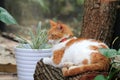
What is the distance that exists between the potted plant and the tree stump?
1.07ft

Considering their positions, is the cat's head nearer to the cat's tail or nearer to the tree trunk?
the tree trunk

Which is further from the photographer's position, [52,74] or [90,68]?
[52,74]

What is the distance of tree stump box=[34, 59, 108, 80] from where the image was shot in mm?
2436

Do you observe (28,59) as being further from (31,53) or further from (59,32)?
(59,32)

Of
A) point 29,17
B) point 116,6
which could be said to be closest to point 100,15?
point 116,6

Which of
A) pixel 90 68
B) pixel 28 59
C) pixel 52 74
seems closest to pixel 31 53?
pixel 28 59

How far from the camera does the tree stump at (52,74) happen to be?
2.44 m

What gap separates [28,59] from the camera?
→ 3.29m

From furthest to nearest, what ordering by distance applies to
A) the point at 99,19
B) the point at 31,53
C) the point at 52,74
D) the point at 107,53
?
1. the point at 31,53
2. the point at 99,19
3. the point at 52,74
4. the point at 107,53

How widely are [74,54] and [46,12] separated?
676 cm

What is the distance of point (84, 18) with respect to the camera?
3221mm

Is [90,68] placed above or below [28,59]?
below

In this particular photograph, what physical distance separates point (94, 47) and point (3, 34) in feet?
10.9

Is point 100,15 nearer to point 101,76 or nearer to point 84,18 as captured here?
point 84,18
